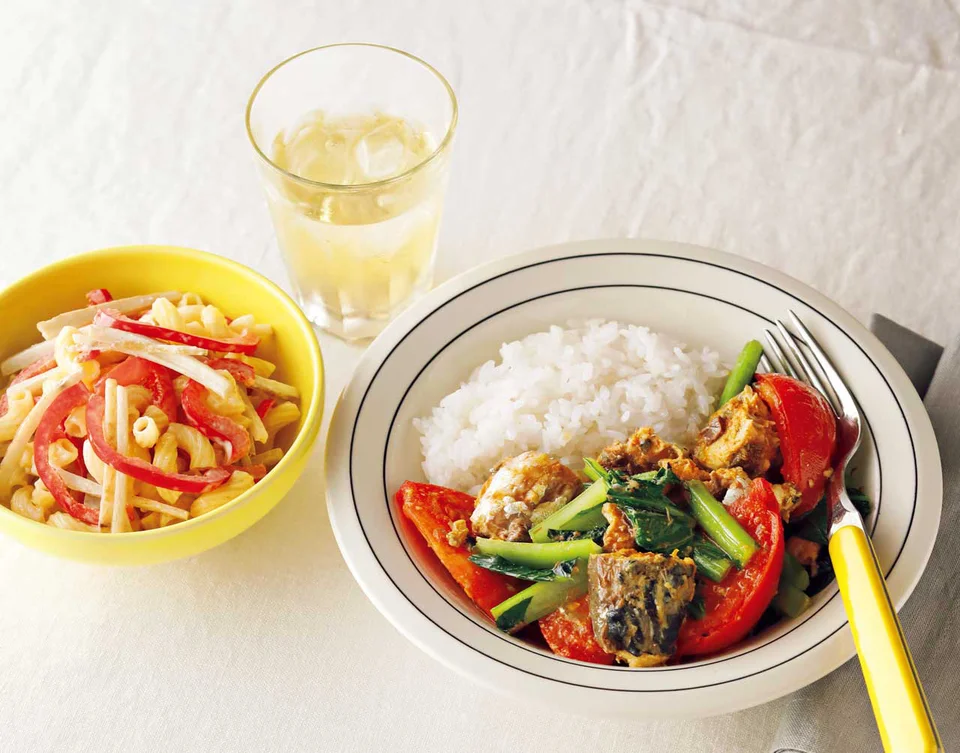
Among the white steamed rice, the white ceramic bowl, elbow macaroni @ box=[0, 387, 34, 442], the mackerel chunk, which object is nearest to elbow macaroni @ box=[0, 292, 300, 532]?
elbow macaroni @ box=[0, 387, 34, 442]

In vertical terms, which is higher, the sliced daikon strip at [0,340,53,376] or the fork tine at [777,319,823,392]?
the fork tine at [777,319,823,392]

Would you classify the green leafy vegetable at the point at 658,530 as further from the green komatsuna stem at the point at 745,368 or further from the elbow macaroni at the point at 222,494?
the elbow macaroni at the point at 222,494

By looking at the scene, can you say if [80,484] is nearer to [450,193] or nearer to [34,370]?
[34,370]

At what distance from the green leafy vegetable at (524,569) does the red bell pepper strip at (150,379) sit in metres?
0.59

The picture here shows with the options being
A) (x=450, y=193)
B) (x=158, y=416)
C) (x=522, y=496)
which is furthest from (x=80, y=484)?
(x=450, y=193)

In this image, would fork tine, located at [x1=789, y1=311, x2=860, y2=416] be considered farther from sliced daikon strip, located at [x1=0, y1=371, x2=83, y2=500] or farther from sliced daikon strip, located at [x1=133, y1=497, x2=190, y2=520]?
sliced daikon strip, located at [x1=0, y1=371, x2=83, y2=500]

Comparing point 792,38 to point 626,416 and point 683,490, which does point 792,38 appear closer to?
point 626,416

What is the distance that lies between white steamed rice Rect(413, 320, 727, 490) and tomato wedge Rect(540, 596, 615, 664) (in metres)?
0.33

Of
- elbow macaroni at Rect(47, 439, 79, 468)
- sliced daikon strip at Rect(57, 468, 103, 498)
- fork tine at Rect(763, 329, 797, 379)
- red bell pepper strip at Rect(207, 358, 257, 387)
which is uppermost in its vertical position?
fork tine at Rect(763, 329, 797, 379)

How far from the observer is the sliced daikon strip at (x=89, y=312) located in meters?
1.75

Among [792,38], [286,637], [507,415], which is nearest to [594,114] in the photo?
[792,38]

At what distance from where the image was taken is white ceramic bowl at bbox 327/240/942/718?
1351 millimetres

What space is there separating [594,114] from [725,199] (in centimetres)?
44

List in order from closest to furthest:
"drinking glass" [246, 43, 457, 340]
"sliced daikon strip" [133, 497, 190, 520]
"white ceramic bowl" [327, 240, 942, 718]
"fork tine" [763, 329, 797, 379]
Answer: "white ceramic bowl" [327, 240, 942, 718] < "sliced daikon strip" [133, 497, 190, 520] < "fork tine" [763, 329, 797, 379] < "drinking glass" [246, 43, 457, 340]
